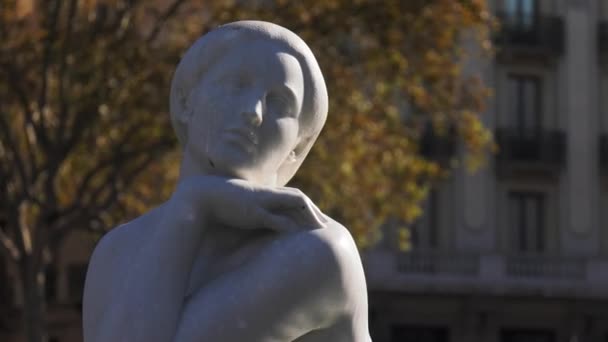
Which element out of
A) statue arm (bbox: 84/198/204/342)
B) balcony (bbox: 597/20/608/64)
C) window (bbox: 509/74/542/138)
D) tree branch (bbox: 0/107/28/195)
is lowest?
window (bbox: 509/74/542/138)

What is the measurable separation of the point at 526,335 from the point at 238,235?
33257mm

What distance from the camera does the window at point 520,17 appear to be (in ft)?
120

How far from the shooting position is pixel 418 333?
35406mm

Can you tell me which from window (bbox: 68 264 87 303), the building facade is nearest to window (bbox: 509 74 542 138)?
the building facade

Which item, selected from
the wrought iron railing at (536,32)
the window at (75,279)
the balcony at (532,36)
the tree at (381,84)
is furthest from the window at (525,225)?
the tree at (381,84)

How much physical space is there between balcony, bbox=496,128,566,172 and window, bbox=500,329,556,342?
3.68m

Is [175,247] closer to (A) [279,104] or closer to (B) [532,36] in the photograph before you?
(A) [279,104]

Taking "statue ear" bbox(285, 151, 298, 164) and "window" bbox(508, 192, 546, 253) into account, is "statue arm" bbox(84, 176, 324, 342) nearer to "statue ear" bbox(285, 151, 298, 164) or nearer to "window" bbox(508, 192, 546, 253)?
"statue ear" bbox(285, 151, 298, 164)

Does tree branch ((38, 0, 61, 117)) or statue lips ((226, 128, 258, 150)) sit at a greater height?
statue lips ((226, 128, 258, 150))

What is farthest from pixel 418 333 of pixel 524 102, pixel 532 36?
pixel 532 36

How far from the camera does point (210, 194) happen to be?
3.25m

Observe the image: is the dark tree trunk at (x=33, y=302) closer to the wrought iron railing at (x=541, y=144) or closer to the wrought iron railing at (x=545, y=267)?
the wrought iron railing at (x=545, y=267)

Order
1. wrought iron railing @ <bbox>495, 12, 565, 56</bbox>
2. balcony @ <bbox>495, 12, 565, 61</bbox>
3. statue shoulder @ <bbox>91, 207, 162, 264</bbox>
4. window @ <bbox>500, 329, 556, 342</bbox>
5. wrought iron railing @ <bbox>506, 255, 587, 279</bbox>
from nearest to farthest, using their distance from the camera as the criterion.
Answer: statue shoulder @ <bbox>91, 207, 162, 264</bbox> → wrought iron railing @ <bbox>506, 255, 587, 279</bbox> → window @ <bbox>500, 329, 556, 342</bbox> → balcony @ <bbox>495, 12, 565, 61</bbox> → wrought iron railing @ <bbox>495, 12, 565, 56</bbox>

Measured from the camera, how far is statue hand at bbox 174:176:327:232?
3.22 meters
